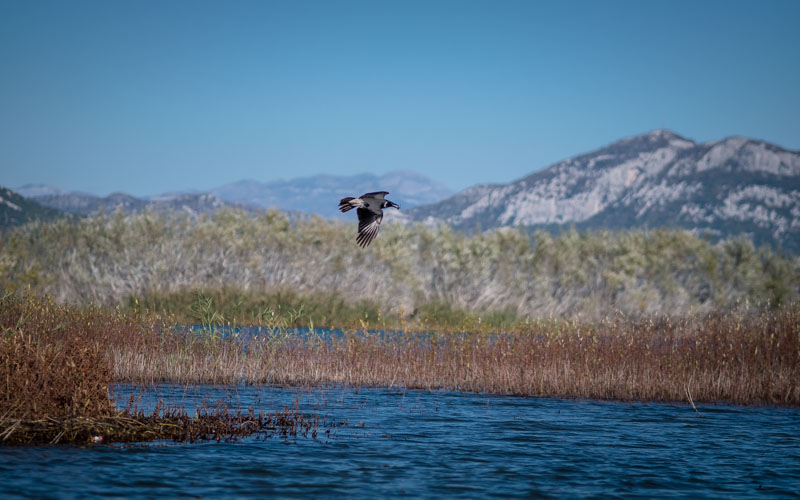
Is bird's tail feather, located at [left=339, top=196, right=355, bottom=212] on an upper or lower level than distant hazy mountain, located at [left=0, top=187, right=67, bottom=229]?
lower

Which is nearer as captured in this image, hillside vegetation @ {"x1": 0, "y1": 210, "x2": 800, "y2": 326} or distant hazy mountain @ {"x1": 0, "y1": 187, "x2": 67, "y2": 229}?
hillside vegetation @ {"x1": 0, "y1": 210, "x2": 800, "y2": 326}

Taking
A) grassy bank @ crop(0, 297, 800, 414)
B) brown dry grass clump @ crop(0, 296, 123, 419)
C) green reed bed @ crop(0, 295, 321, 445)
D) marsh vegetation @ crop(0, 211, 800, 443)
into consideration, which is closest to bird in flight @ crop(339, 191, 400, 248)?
marsh vegetation @ crop(0, 211, 800, 443)

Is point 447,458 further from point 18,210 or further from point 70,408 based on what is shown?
point 18,210

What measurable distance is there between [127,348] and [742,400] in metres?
13.0

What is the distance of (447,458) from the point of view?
1097 cm

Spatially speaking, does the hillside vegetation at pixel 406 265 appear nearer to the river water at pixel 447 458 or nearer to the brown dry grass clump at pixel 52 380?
the river water at pixel 447 458

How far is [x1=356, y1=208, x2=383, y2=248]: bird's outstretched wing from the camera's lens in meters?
14.4

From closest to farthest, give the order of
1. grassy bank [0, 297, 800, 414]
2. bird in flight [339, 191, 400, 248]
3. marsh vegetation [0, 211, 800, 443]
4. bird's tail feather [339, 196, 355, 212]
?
1. marsh vegetation [0, 211, 800, 443]
2. bird's tail feather [339, 196, 355, 212]
3. bird in flight [339, 191, 400, 248]
4. grassy bank [0, 297, 800, 414]

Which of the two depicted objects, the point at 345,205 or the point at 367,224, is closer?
the point at 345,205

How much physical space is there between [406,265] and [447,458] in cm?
2768

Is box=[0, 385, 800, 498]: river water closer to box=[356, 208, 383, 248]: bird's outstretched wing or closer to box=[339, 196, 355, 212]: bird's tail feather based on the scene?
box=[356, 208, 383, 248]: bird's outstretched wing

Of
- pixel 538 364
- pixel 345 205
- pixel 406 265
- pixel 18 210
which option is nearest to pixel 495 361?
pixel 538 364

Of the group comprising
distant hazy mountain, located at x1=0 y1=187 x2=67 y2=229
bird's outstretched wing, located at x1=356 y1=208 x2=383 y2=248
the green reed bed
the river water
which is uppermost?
distant hazy mountain, located at x1=0 y1=187 x2=67 y2=229

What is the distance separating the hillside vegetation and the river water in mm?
18739
